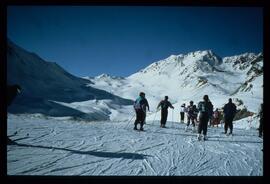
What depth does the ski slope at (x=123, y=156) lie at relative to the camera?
7828mm

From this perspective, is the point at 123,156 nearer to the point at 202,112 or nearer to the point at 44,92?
the point at 202,112

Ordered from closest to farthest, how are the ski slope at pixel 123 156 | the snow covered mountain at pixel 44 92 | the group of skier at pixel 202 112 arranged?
the ski slope at pixel 123 156 < the group of skier at pixel 202 112 < the snow covered mountain at pixel 44 92

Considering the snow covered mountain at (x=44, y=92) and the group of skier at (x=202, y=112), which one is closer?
the group of skier at (x=202, y=112)

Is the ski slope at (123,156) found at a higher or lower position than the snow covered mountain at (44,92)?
lower

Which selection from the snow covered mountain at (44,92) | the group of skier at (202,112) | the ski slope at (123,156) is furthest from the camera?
the snow covered mountain at (44,92)

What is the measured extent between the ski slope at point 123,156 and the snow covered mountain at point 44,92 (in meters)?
66.0

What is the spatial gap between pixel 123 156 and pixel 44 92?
117 m

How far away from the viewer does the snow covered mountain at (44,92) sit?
8144 cm

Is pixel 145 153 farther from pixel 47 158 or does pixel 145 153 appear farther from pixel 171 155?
pixel 47 158

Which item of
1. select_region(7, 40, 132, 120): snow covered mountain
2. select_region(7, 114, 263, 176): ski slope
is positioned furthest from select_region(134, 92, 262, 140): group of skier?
select_region(7, 40, 132, 120): snow covered mountain

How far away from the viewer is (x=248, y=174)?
7.98 meters

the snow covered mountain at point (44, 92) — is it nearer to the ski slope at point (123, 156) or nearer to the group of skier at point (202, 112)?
the group of skier at point (202, 112)

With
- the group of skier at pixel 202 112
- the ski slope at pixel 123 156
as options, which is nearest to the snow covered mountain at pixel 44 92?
the group of skier at pixel 202 112
